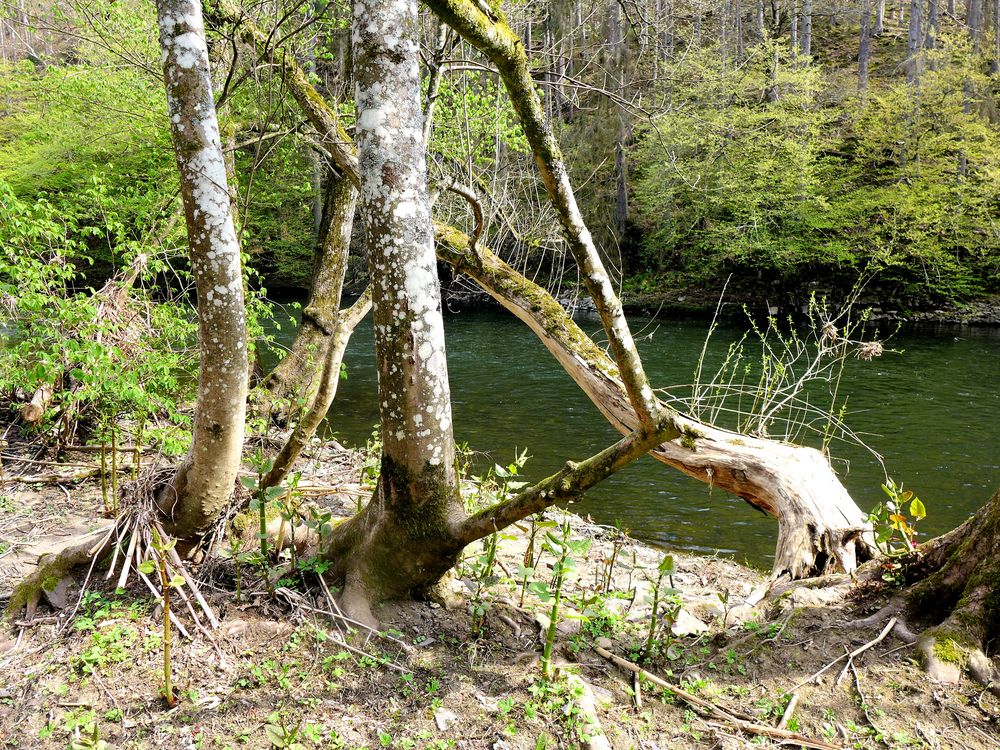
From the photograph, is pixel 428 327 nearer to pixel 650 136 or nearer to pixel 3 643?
pixel 3 643

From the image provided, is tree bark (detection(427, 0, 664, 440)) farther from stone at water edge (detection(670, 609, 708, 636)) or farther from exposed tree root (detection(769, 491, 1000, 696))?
exposed tree root (detection(769, 491, 1000, 696))

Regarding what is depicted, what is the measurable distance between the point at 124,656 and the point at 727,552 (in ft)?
20.0

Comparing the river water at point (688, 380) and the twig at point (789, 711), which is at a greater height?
the twig at point (789, 711)

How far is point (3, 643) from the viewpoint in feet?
10.8

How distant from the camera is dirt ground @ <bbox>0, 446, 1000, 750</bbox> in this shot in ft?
8.94

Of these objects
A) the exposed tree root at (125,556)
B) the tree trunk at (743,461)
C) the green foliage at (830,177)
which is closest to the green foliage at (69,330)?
the exposed tree root at (125,556)

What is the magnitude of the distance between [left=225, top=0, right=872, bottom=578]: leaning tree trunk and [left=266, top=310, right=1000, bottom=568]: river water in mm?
658

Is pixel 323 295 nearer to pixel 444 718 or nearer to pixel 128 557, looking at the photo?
pixel 128 557

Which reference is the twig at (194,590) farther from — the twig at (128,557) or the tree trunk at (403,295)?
the tree trunk at (403,295)

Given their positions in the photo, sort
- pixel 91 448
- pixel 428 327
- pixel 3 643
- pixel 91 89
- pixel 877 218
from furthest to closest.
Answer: pixel 877 218, pixel 91 89, pixel 91 448, pixel 3 643, pixel 428 327

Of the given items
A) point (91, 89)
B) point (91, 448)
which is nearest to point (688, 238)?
point (91, 89)

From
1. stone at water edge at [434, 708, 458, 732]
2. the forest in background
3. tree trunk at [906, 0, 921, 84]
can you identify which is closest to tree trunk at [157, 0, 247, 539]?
stone at water edge at [434, 708, 458, 732]

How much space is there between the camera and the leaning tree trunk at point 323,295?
9.31 m

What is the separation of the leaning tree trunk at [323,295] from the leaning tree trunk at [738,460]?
134 inches
